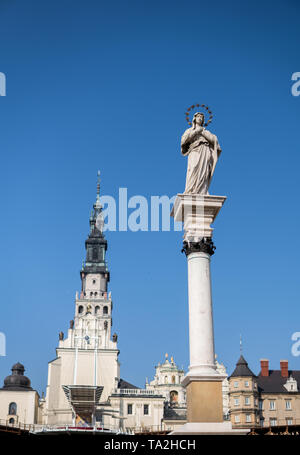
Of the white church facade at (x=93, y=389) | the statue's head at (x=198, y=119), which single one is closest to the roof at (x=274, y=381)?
the white church facade at (x=93, y=389)

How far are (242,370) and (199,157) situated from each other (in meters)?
57.4

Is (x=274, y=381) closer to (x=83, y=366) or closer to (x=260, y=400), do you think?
(x=260, y=400)

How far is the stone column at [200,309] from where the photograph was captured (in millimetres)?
13320

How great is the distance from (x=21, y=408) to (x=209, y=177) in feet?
220

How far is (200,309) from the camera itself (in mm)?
13805

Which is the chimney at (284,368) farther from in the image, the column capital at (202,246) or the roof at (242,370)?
the column capital at (202,246)

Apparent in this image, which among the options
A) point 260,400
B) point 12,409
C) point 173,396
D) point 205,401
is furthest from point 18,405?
point 205,401

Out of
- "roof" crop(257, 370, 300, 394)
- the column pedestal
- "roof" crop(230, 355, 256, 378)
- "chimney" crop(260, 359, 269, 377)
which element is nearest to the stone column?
the column pedestal

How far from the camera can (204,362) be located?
13.4 meters

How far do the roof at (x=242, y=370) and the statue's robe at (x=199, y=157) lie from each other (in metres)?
56.5

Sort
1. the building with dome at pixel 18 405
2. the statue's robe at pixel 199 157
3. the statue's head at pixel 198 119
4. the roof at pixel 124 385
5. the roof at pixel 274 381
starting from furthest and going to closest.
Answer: the roof at pixel 124 385 → the building with dome at pixel 18 405 → the roof at pixel 274 381 → the statue's head at pixel 198 119 → the statue's robe at pixel 199 157
